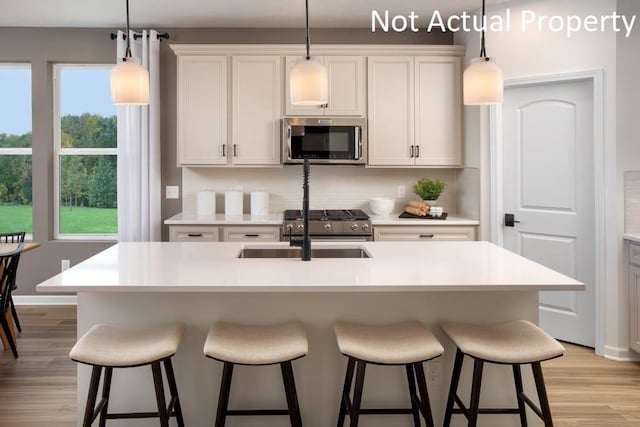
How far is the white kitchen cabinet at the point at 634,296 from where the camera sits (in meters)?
3.72

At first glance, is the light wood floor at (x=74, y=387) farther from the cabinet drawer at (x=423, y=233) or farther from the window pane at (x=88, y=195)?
the window pane at (x=88, y=195)

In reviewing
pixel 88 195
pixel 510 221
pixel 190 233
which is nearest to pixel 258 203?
pixel 190 233

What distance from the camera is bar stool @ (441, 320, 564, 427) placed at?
2.21 metres

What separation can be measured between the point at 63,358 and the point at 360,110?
2997 mm

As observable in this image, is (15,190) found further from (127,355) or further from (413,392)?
(413,392)

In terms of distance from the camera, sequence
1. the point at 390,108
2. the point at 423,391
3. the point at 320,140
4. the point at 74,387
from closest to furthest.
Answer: the point at 423,391 → the point at 74,387 → the point at 320,140 → the point at 390,108

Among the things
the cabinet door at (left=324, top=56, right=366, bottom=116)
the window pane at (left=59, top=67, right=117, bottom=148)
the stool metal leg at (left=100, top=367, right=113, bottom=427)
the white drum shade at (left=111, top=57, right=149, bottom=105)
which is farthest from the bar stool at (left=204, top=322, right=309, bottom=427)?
the window pane at (left=59, top=67, right=117, bottom=148)

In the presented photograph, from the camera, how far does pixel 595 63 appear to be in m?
3.92

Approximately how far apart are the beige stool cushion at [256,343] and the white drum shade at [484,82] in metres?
1.29

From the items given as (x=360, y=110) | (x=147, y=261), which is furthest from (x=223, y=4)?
(x=147, y=261)

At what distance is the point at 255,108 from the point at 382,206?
4.56 ft

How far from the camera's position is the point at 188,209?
17.2ft

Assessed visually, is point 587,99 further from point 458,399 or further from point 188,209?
point 188,209

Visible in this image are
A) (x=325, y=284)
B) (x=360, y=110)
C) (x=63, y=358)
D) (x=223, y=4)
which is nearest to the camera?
(x=325, y=284)
